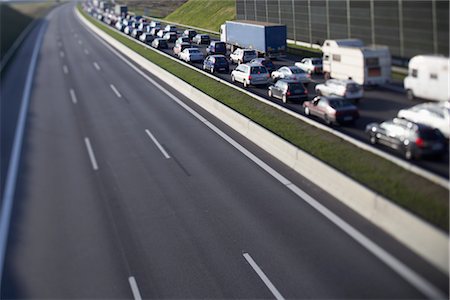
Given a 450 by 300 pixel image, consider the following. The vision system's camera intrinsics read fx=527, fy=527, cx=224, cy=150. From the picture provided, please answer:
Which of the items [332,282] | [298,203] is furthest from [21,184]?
[332,282]

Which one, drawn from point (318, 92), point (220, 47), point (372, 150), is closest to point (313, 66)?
point (318, 92)

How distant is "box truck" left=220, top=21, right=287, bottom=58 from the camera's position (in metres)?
45.1

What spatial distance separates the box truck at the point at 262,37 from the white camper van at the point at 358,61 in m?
14.0

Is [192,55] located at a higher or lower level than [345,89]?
higher

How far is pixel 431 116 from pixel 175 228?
976 cm

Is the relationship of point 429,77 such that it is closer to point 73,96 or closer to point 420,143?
point 420,143

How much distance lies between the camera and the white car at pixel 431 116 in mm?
18016

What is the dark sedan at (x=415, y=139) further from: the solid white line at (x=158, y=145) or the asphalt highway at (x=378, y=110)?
the solid white line at (x=158, y=145)

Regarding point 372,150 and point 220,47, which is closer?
point 372,150

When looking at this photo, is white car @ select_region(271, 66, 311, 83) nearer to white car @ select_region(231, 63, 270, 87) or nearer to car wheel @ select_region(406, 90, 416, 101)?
white car @ select_region(231, 63, 270, 87)

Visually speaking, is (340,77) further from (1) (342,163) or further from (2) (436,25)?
(2) (436,25)

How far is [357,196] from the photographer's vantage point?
1728cm

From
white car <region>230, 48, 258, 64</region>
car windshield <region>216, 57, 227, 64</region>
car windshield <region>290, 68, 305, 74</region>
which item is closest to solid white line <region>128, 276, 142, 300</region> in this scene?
car windshield <region>290, 68, 305, 74</region>

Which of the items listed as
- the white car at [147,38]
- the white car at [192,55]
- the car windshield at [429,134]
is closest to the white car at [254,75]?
the white car at [192,55]
